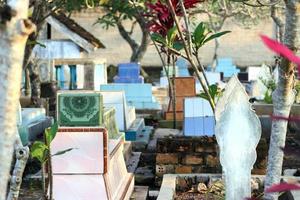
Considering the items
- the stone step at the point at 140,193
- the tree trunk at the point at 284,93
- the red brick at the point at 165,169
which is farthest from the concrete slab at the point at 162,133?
the tree trunk at the point at 284,93

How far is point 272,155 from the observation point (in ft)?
16.1

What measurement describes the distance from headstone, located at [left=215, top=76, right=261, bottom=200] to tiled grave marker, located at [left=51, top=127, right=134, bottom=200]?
1.40 m

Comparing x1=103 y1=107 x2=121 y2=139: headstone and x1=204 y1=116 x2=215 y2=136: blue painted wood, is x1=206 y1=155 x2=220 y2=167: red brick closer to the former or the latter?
x1=103 y1=107 x2=121 y2=139: headstone

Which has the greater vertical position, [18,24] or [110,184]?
[18,24]

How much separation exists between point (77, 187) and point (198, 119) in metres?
5.13

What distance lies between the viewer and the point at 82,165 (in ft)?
21.7

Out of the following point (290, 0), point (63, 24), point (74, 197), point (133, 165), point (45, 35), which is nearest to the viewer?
point (290, 0)

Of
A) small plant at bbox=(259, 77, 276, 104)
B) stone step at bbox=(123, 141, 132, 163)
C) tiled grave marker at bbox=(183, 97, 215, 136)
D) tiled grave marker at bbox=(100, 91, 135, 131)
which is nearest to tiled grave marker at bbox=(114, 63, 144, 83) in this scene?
small plant at bbox=(259, 77, 276, 104)

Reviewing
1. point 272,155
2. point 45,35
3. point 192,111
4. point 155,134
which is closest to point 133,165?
point 192,111

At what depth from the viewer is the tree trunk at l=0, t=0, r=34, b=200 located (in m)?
2.48

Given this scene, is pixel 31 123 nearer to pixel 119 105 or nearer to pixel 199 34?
pixel 119 105

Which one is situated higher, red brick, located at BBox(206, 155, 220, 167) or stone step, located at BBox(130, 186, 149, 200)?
red brick, located at BBox(206, 155, 220, 167)

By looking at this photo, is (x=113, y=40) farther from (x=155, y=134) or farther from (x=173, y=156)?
(x=173, y=156)

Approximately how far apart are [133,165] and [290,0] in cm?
542
